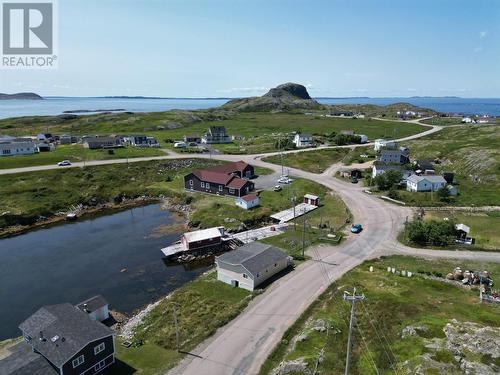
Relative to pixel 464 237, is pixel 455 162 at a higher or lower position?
higher

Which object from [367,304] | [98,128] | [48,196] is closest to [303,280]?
[367,304]

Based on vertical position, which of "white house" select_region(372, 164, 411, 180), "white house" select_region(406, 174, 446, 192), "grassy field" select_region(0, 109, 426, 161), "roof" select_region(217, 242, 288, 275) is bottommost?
"roof" select_region(217, 242, 288, 275)

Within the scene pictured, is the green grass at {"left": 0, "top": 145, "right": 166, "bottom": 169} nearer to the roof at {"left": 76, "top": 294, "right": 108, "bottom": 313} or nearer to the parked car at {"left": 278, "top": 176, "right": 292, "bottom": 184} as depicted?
the parked car at {"left": 278, "top": 176, "right": 292, "bottom": 184}

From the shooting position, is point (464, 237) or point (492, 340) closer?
point (492, 340)

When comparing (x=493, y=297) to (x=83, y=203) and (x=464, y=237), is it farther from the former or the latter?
(x=83, y=203)

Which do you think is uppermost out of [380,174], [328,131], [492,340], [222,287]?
[328,131]

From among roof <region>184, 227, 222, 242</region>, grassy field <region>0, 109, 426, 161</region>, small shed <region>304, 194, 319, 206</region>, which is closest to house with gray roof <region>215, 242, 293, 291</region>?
roof <region>184, 227, 222, 242</region>
